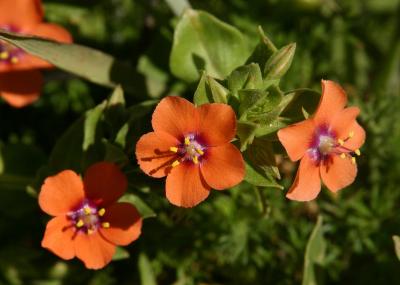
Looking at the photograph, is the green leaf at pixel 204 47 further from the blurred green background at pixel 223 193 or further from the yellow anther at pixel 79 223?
the yellow anther at pixel 79 223

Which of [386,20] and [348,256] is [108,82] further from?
[386,20]

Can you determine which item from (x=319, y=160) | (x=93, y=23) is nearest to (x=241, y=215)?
(x=319, y=160)

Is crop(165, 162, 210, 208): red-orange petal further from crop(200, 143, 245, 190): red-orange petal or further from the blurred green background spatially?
the blurred green background

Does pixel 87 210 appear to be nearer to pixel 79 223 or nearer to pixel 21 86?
pixel 79 223

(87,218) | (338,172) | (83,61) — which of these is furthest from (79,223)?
(338,172)

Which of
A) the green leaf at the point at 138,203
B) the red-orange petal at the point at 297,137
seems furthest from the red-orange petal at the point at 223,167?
the green leaf at the point at 138,203

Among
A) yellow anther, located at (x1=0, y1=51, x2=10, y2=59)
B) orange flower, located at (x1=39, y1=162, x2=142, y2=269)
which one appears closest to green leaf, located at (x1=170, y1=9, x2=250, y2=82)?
orange flower, located at (x1=39, y1=162, x2=142, y2=269)
